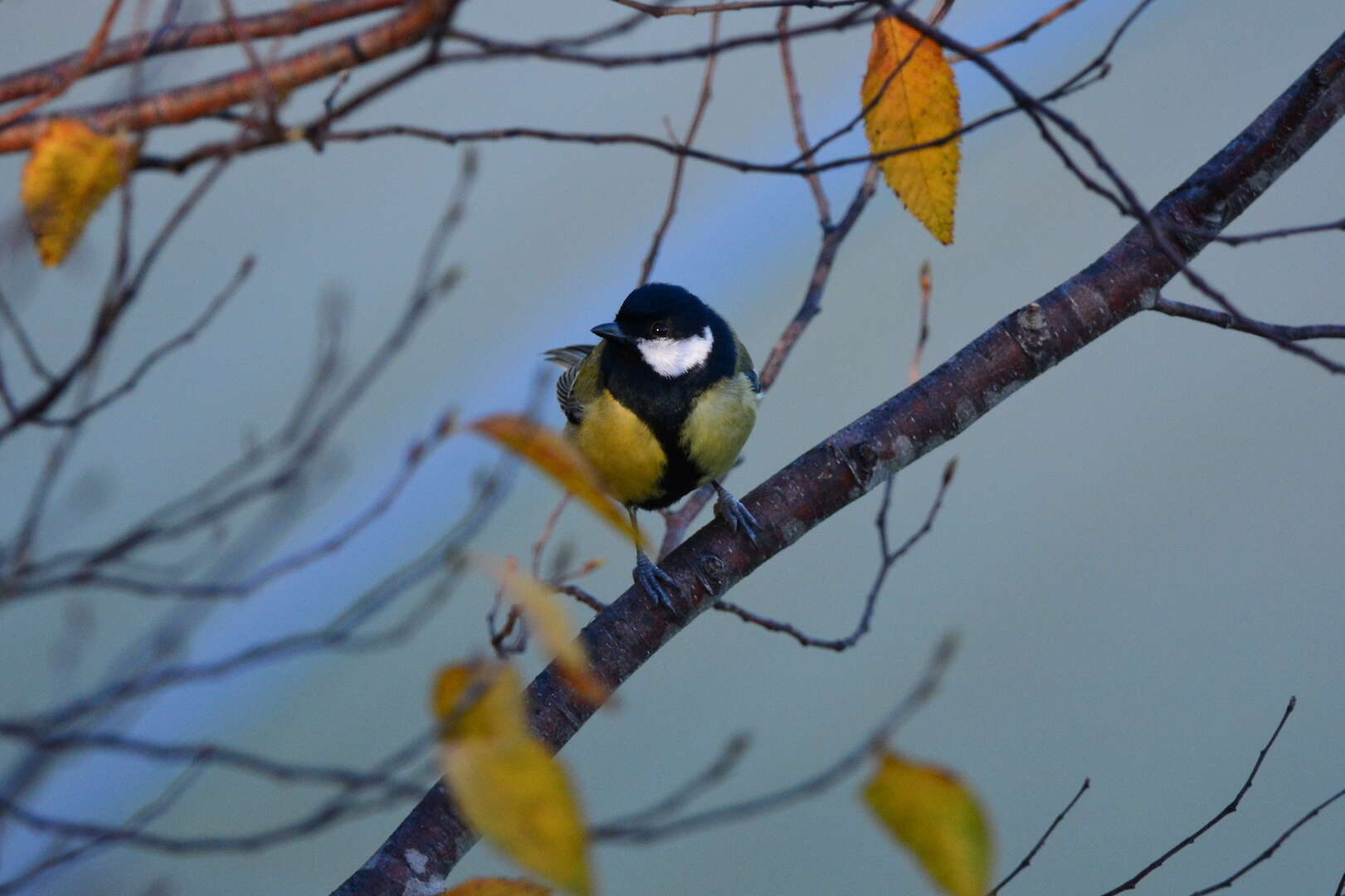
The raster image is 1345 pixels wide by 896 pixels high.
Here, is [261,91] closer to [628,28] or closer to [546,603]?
[628,28]

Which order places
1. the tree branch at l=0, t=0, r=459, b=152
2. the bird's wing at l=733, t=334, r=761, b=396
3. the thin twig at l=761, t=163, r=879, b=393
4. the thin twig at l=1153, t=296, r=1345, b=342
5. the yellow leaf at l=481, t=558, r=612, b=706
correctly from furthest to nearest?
the bird's wing at l=733, t=334, r=761, b=396, the thin twig at l=761, t=163, r=879, b=393, the thin twig at l=1153, t=296, r=1345, b=342, the tree branch at l=0, t=0, r=459, b=152, the yellow leaf at l=481, t=558, r=612, b=706

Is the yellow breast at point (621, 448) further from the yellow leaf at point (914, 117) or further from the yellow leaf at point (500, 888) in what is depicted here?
the yellow leaf at point (500, 888)

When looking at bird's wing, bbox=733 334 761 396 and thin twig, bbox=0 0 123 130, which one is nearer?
thin twig, bbox=0 0 123 130

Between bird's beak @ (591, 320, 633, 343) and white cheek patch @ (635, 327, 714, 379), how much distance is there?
0.02m

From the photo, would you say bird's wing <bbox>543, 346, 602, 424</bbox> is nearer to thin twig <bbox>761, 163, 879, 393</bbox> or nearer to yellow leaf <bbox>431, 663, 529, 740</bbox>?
thin twig <bbox>761, 163, 879, 393</bbox>

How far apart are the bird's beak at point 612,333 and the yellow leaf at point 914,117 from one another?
2.30 ft

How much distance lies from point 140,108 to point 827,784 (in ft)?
1.65

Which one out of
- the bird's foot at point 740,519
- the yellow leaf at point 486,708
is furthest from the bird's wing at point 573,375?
the yellow leaf at point 486,708

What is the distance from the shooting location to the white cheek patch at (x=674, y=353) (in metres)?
1.49

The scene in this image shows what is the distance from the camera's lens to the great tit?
4.80 ft

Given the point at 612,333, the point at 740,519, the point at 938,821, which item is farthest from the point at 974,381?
the point at 938,821

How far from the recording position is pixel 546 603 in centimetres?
41

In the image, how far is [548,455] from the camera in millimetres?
434

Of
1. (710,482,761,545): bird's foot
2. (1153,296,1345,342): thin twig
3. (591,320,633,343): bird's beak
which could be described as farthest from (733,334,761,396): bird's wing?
(1153,296,1345,342): thin twig
